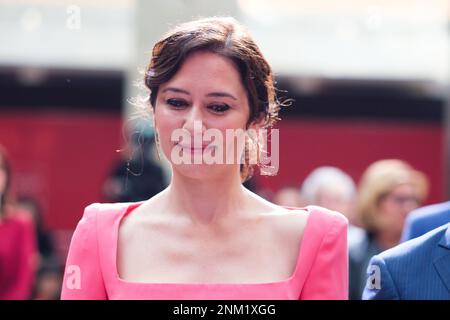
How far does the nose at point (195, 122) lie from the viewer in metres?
2.23

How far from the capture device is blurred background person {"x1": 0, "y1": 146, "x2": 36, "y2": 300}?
5.04m

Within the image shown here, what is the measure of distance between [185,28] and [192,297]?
62 centimetres

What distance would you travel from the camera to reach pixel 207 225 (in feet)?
7.79

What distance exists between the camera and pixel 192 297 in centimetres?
223

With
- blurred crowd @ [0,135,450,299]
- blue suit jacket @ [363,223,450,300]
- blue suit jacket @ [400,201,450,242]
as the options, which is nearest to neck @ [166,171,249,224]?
blue suit jacket @ [363,223,450,300]

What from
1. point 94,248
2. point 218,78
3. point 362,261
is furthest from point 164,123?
point 362,261

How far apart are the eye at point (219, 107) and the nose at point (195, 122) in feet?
0.10

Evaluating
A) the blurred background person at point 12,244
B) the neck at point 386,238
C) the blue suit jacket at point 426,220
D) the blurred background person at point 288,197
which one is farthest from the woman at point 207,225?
the blurred background person at point 288,197

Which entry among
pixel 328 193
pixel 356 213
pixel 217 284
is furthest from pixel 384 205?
pixel 217 284

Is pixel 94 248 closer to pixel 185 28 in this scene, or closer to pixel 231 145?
pixel 231 145

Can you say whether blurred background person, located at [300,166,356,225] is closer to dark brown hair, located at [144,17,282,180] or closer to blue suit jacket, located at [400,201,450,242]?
blue suit jacket, located at [400,201,450,242]

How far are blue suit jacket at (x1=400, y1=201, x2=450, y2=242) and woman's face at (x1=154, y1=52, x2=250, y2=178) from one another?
4.82 ft

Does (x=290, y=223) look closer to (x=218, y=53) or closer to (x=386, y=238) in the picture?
(x=218, y=53)

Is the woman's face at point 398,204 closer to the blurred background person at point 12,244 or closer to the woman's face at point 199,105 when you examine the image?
the blurred background person at point 12,244
